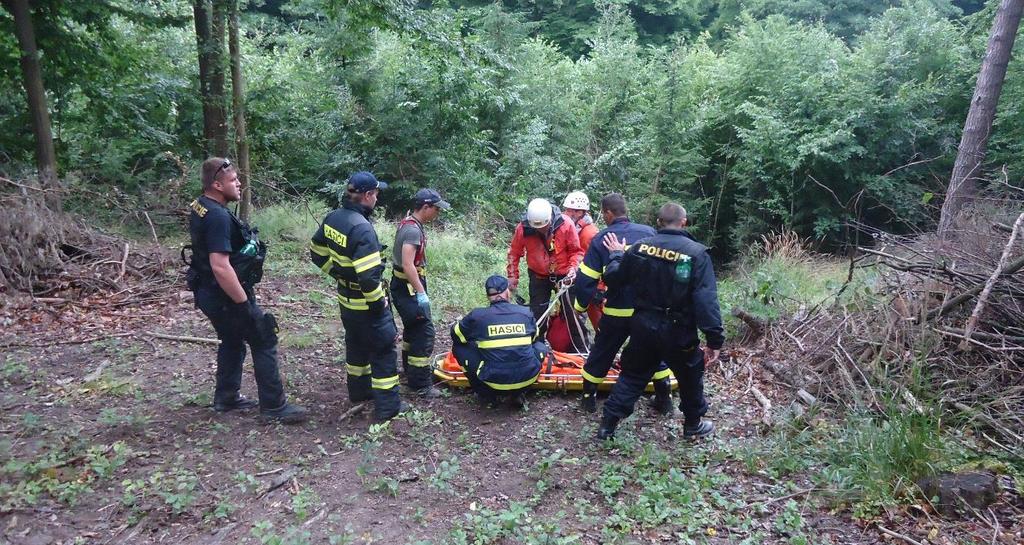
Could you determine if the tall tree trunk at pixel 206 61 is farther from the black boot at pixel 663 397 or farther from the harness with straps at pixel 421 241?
the black boot at pixel 663 397

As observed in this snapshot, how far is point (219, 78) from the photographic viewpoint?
10938mm

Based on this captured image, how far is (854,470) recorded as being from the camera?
13.3 ft

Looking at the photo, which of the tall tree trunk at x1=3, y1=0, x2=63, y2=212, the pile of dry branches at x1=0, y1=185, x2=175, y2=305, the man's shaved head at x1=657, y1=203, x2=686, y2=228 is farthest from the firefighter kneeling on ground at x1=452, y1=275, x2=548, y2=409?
the tall tree trunk at x1=3, y1=0, x2=63, y2=212

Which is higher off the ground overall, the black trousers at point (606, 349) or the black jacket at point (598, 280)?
the black jacket at point (598, 280)

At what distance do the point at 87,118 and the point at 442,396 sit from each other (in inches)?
416

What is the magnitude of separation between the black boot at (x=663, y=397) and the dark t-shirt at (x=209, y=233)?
359 centimetres

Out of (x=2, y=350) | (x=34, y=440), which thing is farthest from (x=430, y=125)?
(x=34, y=440)

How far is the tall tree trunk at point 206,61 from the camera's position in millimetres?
10500

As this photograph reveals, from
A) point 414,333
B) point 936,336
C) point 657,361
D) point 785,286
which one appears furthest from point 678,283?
point 785,286

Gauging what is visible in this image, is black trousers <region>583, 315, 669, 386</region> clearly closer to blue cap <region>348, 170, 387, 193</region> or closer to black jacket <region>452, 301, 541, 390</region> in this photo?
black jacket <region>452, 301, 541, 390</region>

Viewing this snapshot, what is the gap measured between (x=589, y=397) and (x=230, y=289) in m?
2.99

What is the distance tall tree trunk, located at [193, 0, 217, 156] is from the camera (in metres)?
10.5

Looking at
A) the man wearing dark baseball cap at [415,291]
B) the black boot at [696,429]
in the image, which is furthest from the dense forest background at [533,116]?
the black boot at [696,429]

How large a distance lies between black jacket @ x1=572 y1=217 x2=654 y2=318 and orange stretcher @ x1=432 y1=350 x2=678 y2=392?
0.73 metres
